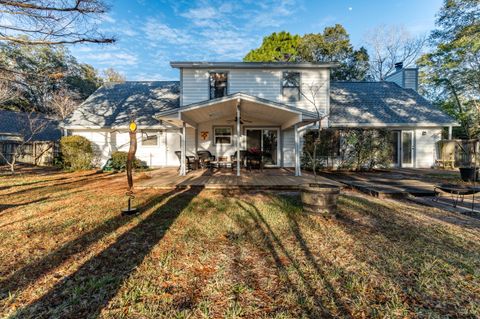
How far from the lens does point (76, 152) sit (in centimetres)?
1148

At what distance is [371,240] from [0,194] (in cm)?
922

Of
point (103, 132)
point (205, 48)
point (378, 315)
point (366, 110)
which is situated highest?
point (205, 48)

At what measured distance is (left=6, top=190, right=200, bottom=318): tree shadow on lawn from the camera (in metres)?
2.02

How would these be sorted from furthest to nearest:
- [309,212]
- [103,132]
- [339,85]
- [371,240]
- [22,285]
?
[339,85], [103,132], [309,212], [371,240], [22,285]

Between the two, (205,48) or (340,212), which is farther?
(205,48)

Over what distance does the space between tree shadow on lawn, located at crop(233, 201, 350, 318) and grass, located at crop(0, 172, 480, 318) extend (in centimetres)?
1

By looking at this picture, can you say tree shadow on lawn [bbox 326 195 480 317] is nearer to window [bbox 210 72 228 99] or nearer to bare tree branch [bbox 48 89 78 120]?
window [bbox 210 72 228 99]

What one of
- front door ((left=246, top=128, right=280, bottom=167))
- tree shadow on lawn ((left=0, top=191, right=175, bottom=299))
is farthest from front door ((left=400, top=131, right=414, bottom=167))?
tree shadow on lawn ((left=0, top=191, right=175, bottom=299))

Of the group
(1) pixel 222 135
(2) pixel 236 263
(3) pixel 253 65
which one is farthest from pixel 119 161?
(2) pixel 236 263

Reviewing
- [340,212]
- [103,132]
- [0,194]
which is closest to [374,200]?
[340,212]

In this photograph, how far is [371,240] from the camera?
352cm

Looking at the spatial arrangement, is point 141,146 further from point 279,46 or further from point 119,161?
point 279,46

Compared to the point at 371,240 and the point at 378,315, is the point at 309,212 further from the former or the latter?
the point at 378,315

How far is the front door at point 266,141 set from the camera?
39.5 feet
